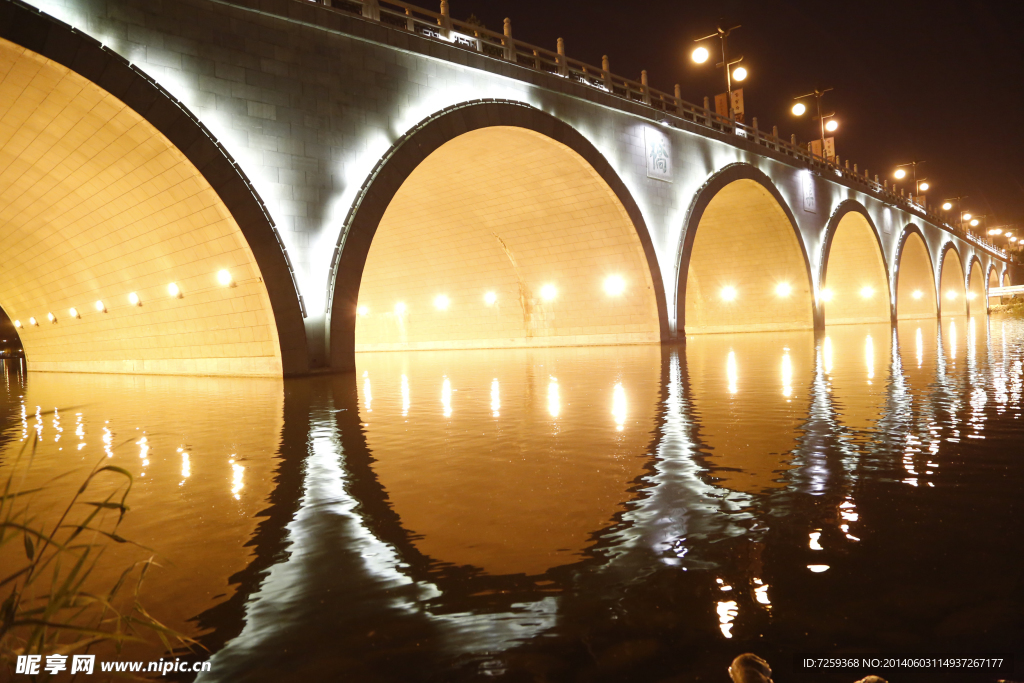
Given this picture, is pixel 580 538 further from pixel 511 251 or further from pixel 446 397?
pixel 511 251

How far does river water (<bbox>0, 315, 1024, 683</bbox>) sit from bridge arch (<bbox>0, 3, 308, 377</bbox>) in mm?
6440

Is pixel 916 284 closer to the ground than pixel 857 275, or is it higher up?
closer to the ground

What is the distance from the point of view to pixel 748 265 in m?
31.2

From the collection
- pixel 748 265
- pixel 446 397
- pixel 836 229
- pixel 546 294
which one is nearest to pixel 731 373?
pixel 446 397

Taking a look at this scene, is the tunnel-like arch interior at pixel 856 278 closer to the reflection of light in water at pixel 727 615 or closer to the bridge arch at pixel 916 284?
the bridge arch at pixel 916 284

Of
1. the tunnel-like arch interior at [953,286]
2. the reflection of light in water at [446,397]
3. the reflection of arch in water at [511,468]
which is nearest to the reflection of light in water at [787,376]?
the reflection of arch in water at [511,468]

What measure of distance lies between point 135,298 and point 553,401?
13193 millimetres

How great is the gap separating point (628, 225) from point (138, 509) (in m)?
18.5

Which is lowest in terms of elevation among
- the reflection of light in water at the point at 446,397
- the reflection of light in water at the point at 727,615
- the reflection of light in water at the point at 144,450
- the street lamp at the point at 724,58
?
the reflection of light in water at the point at 727,615

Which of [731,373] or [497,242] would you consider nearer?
[731,373]

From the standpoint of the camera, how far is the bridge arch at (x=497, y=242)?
48.8 feet

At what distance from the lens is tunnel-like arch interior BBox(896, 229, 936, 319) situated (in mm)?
47750

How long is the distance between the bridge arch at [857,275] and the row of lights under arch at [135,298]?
31.4m

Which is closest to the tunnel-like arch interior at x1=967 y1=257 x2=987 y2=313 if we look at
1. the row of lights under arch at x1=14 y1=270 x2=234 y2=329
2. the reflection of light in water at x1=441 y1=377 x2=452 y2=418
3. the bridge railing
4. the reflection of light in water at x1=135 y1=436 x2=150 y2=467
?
the bridge railing
